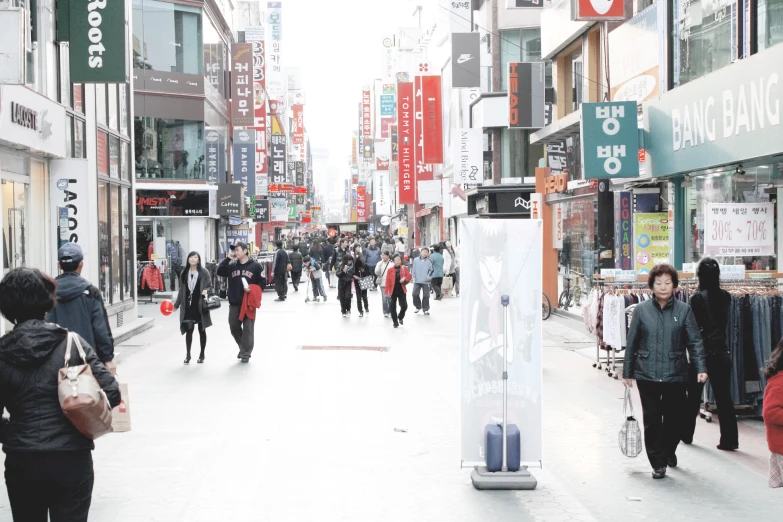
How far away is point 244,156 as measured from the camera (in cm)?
4688

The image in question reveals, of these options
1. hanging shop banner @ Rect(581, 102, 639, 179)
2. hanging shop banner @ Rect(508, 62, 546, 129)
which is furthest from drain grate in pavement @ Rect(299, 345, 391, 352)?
hanging shop banner @ Rect(508, 62, 546, 129)

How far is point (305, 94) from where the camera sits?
17125 cm

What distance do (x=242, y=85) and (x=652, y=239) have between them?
3204cm

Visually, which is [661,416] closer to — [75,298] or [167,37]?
[75,298]

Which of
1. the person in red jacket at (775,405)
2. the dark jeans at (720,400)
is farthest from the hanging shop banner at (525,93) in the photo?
the person in red jacket at (775,405)

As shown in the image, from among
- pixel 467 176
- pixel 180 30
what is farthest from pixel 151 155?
pixel 467 176

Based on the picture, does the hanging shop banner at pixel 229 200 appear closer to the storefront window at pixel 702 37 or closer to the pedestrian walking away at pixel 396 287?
the pedestrian walking away at pixel 396 287

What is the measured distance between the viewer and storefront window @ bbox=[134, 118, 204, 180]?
122 feet

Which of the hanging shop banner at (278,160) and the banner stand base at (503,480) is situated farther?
the hanging shop banner at (278,160)

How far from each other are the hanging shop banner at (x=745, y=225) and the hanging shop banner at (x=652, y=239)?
455 centimetres

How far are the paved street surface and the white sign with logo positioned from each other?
365cm

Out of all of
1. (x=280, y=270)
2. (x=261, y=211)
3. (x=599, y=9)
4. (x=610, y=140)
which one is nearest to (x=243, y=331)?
(x=610, y=140)

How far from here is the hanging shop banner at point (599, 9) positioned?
16844 millimetres

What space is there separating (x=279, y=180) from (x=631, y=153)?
4939 centimetres
